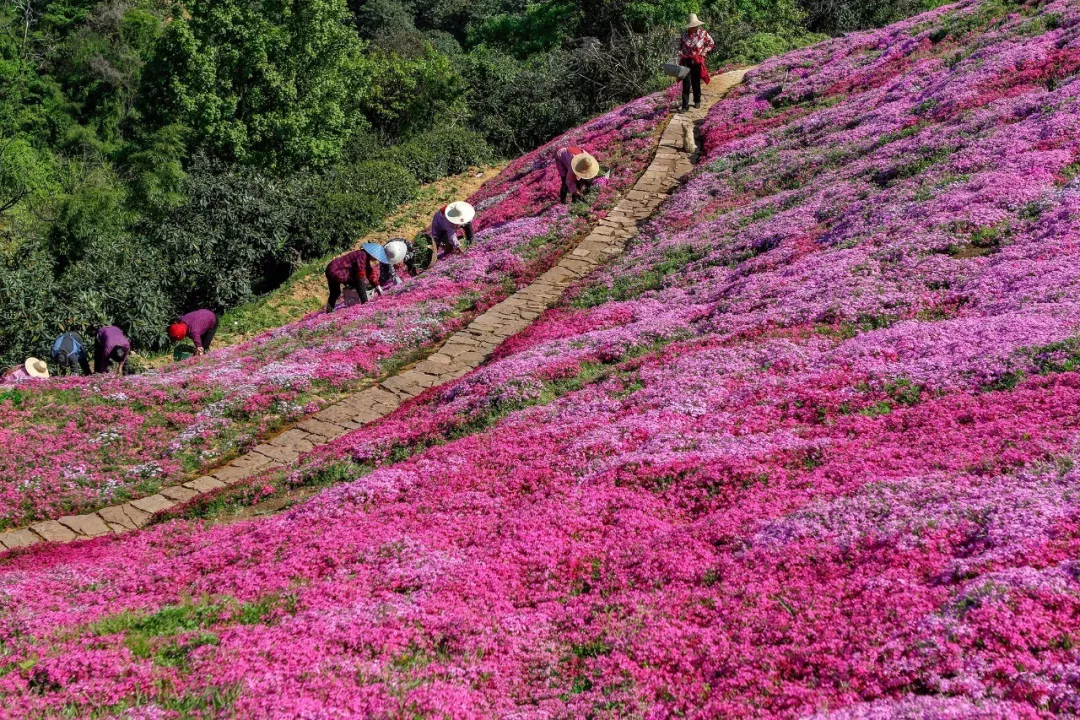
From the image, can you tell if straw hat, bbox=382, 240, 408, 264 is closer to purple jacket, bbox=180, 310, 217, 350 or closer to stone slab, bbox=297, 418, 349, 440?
purple jacket, bbox=180, 310, 217, 350

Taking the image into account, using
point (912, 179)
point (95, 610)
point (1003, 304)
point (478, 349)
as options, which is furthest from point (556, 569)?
point (912, 179)

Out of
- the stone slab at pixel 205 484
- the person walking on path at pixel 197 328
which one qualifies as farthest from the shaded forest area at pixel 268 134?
the stone slab at pixel 205 484

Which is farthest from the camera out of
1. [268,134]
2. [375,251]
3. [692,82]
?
[268,134]

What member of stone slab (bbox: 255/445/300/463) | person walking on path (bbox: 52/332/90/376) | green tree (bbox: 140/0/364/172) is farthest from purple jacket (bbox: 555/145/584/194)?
green tree (bbox: 140/0/364/172)

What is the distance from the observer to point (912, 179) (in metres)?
17.5

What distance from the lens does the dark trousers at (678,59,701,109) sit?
28047 millimetres

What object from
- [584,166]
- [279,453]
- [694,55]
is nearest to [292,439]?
[279,453]

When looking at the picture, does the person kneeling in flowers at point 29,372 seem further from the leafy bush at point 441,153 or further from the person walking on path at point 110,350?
the leafy bush at point 441,153

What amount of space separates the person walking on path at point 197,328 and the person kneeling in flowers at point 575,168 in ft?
33.7

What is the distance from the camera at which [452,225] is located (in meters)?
23.6

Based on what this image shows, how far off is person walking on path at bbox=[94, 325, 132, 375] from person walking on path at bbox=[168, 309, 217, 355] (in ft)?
3.85

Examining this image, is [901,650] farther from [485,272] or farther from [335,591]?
[485,272]

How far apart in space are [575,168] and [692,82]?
8.12 meters

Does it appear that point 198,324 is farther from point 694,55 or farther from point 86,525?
point 694,55
